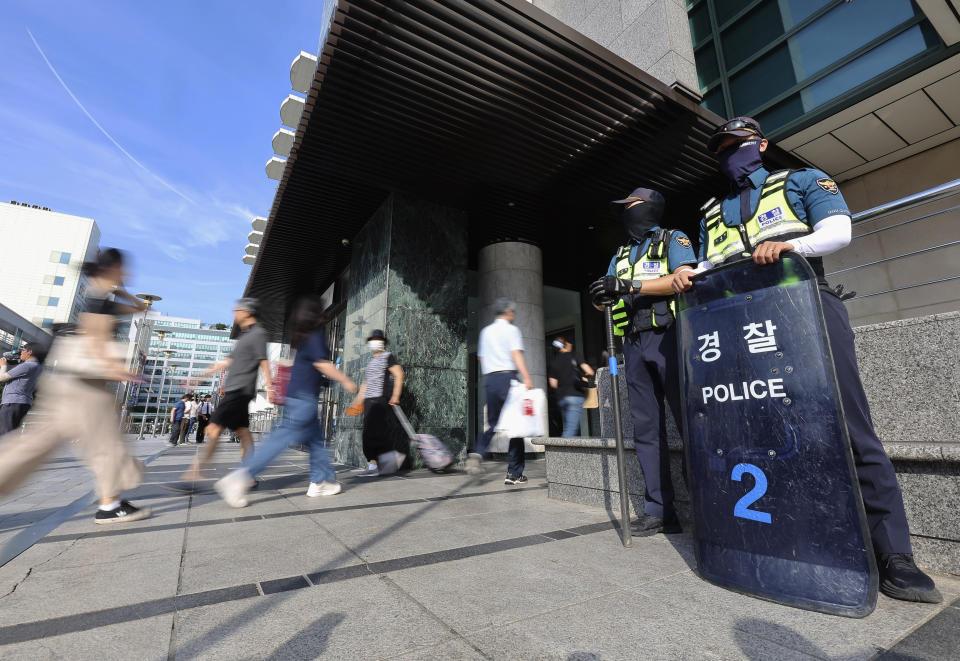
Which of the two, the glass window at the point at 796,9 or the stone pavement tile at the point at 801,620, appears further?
the glass window at the point at 796,9

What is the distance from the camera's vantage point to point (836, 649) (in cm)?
135

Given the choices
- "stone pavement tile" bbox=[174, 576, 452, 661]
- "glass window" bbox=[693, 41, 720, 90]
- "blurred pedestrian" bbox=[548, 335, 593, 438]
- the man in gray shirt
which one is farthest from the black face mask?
the man in gray shirt

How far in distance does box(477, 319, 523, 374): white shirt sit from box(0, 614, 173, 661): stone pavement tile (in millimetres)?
3630

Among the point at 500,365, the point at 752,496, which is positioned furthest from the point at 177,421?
the point at 752,496

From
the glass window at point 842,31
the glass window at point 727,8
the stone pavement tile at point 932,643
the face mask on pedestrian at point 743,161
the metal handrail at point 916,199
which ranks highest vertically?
the glass window at point 727,8

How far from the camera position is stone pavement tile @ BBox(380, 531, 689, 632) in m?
1.66

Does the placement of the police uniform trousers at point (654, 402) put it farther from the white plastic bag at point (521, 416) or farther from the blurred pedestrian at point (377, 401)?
the blurred pedestrian at point (377, 401)

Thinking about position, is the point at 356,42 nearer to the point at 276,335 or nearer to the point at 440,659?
the point at 440,659

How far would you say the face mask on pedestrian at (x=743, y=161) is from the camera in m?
2.34

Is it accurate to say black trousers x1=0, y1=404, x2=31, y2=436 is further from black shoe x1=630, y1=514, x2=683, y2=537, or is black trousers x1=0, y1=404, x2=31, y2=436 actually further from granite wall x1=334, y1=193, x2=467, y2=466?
black shoe x1=630, y1=514, x2=683, y2=537

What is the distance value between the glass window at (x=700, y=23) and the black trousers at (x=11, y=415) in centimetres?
1222

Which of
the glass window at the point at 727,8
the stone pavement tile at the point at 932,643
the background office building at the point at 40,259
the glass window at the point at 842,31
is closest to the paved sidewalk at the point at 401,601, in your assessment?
the stone pavement tile at the point at 932,643

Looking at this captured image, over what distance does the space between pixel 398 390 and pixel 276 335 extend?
55.2 feet

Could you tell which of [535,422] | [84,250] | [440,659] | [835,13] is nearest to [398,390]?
[535,422]
